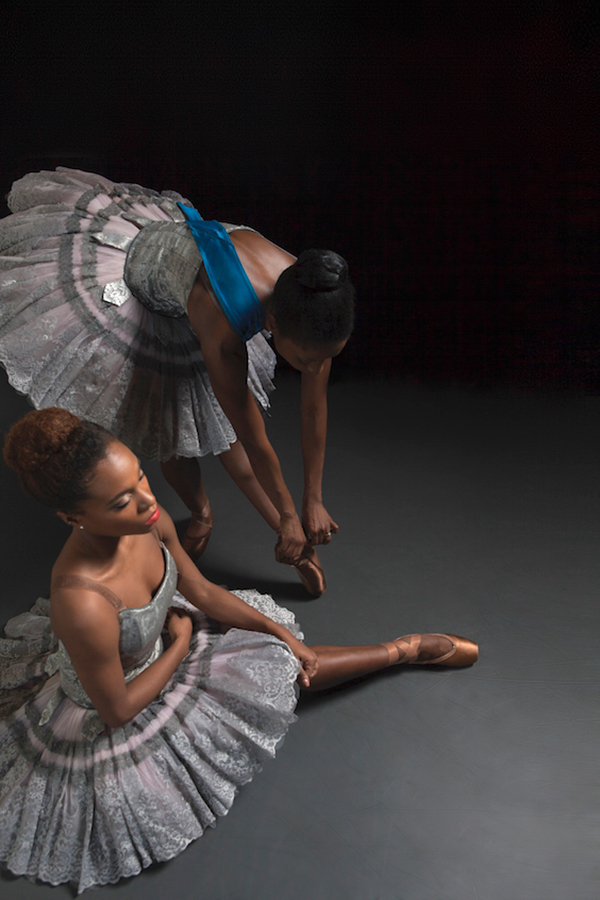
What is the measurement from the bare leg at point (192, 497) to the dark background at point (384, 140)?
1223mm

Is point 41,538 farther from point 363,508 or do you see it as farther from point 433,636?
point 433,636

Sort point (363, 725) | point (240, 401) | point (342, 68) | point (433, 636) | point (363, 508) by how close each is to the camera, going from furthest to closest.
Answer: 1. point (342, 68)
2. point (363, 508)
3. point (433, 636)
4. point (363, 725)
5. point (240, 401)

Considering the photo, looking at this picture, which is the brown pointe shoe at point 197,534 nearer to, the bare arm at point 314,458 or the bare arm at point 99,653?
the bare arm at point 314,458

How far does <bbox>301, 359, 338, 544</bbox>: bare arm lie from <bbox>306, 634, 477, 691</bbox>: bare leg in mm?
307

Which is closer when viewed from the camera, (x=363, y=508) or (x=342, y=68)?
(x=363, y=508)

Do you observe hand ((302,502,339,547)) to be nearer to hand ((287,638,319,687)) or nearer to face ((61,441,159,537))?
hand ((287,638,319,687))

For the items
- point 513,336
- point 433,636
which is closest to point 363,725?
point 433,636

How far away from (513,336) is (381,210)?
786 millimetres

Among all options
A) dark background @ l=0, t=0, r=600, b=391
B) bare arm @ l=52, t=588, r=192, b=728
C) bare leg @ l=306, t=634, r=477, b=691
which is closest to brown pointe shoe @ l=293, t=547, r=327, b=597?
bare leg @ l=306, t=634, r=477, b=691

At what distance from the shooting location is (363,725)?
1.89 m

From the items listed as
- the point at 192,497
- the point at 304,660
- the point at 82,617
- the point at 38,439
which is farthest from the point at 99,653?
the point at 192,497

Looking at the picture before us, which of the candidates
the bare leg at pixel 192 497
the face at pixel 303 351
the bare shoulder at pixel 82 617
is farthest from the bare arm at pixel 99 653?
the bare leg at pixel 192 497

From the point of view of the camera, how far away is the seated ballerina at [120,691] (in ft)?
4.36

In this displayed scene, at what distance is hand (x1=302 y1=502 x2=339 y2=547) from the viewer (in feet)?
6.62
